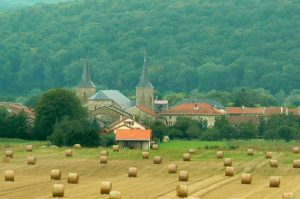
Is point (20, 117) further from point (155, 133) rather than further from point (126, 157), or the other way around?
point (126, 157)

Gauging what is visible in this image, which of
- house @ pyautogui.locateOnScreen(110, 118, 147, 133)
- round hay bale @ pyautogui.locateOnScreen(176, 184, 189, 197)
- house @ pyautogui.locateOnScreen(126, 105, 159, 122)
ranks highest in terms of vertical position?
house @ pyautogui.locateOnScreen(126, 105, 159, 122)

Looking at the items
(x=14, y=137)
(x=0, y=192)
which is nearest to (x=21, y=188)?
(x=0, y=192)

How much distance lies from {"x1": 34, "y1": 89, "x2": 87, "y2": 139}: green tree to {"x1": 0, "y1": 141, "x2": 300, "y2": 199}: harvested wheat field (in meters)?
29.5

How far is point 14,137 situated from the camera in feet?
327

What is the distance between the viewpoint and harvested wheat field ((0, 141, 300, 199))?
4050 centimetres

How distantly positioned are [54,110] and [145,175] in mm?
55150

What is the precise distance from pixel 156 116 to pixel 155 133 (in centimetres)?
5282

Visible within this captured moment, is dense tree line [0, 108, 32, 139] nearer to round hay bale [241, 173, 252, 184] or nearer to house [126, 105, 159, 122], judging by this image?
house [126, 105, 159, 122]

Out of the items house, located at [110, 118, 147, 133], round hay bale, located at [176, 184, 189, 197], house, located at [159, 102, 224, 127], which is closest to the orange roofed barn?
house, located at [110, 118, 147, 133]

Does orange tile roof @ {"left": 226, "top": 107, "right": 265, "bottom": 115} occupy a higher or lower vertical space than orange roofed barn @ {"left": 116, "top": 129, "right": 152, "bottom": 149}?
higher

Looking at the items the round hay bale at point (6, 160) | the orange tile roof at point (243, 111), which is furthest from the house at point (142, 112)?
the round hay bale at point (6, 160)

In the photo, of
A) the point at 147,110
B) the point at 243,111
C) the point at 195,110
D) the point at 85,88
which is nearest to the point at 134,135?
the point at 147,110

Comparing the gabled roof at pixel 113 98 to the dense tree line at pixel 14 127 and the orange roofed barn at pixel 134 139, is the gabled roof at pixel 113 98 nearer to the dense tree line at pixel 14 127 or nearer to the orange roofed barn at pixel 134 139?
the dense tree line at pixel 14 127

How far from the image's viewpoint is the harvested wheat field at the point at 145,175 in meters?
40.5
